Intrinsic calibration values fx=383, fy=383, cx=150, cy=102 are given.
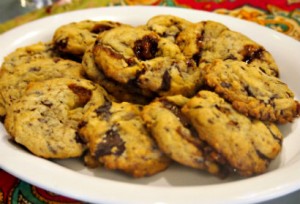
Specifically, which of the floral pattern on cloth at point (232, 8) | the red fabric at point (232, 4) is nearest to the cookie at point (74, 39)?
the floral pattern on cloth at point (232, 8)

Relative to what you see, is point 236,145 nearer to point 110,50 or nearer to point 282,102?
point 282,102

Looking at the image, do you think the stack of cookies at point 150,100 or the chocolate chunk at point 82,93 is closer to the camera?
the stack of cookies at point 150,100

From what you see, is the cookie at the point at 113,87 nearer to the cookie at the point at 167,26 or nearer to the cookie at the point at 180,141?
the cookie at the point at 180,141

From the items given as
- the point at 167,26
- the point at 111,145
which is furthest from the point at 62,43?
the point at 111,145

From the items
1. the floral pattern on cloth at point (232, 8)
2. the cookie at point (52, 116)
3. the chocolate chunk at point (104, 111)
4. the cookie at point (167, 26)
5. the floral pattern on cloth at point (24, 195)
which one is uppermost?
the cookie at point (167, 26)

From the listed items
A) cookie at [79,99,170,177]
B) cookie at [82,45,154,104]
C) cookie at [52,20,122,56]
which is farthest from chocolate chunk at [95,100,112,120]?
cookie at [52,20,122,56]

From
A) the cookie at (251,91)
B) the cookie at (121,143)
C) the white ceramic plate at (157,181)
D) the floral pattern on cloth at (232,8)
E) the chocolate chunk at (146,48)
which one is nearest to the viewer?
the white ceramic plate at (157,181)

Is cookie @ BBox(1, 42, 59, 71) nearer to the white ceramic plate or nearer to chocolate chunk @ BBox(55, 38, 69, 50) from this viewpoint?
chocolate chunk @ BBox(55, 38, 69, 50)

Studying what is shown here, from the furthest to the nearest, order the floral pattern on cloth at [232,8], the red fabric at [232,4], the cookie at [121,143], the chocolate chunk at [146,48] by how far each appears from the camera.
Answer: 1. the red fabric at [232,4]
2. the floral pattern on cloth at [232,8]
3. the chocolate chunk at [146,48]
4. the cookie at [121,143]
